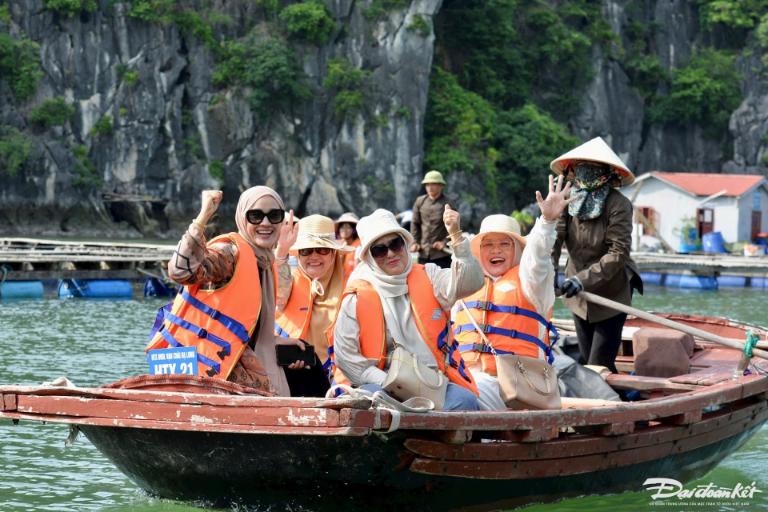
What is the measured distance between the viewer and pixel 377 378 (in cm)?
615

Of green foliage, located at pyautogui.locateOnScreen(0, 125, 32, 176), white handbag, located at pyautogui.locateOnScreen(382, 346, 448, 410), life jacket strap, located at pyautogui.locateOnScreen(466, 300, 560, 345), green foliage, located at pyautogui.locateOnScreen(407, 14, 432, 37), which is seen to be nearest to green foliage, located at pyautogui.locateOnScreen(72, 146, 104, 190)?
green foliage, located at pyautogui.locateOnScreen(0, 125, 32, 176)

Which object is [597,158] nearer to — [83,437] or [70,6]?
[83,437]

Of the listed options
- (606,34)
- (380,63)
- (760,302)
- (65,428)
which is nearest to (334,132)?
(380,63)

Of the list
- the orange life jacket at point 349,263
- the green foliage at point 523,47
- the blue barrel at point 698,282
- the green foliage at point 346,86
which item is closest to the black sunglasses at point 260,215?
the orange life jacket at point 349,263

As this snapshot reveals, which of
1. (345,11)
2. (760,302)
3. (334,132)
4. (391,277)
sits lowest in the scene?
(760,302)

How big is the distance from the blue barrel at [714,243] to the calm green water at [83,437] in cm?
1480

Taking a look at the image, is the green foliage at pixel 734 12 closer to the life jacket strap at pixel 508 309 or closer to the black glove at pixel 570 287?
the black glove at pixel 570 287

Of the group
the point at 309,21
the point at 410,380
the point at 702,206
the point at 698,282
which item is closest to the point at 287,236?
the point at 410,380

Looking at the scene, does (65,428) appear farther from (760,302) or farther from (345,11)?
(345,11)

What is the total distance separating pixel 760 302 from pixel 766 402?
1899 cm

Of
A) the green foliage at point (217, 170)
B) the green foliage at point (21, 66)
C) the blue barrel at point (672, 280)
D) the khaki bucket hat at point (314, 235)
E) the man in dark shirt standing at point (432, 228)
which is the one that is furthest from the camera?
the green foliage at point (217, 170)

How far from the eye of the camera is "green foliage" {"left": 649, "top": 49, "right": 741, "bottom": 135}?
5697 cm

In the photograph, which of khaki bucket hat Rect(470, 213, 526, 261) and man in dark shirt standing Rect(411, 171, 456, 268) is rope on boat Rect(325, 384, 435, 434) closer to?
khaki bucket hat Rect(470, 213, 526, 261)

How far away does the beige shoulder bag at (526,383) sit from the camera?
22.5ft
